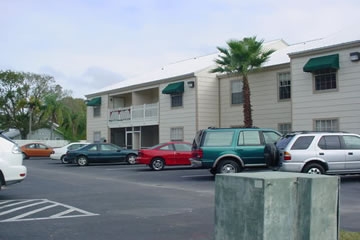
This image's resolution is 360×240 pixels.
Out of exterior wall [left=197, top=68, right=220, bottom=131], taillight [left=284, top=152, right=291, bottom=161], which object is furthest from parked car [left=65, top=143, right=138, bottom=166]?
taillight [left=284, top=152, right=291, bottom=161]

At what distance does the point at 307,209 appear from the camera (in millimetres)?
4629

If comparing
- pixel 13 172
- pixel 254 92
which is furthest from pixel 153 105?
pixel 13 172

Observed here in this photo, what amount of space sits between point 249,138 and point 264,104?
30.6ft

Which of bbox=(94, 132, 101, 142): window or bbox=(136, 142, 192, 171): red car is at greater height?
bbox=(94, 132, 101, 142): window

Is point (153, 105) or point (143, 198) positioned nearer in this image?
point (143, 198)

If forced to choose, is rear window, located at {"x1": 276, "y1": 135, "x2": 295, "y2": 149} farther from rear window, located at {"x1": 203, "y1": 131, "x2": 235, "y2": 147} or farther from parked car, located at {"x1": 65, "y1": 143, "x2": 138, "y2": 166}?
parked car, located at {"x1": 65, "y1": 143, "x2": 138, "y2": 166}

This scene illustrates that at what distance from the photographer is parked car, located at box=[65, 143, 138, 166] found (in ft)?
84.4

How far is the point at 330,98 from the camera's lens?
69.3 ft

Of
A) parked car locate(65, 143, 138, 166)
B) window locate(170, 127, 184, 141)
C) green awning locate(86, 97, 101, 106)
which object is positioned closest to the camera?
parked car locate(65, 143, 138, 166)

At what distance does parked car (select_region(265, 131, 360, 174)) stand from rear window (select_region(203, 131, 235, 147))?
6.67 feet

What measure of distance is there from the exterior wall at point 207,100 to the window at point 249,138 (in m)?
11.2

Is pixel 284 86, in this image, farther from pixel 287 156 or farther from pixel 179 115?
pixel 287 156

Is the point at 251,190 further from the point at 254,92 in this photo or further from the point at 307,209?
the point at 254,92

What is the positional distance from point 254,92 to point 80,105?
149ft
